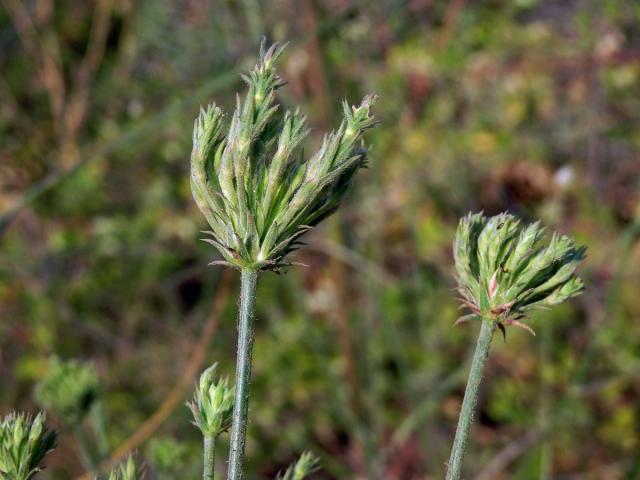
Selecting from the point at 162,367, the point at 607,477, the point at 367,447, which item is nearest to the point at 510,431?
the point at 607,477

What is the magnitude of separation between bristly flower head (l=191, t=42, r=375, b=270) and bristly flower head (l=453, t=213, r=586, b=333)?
0.65 feet

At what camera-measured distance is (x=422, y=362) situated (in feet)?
12.5

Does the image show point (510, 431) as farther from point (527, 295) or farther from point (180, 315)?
point (527, 295)

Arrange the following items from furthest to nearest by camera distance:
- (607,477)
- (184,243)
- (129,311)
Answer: (184,243) → (129,311) → (607,477)

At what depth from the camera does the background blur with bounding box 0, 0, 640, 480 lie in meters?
3.48

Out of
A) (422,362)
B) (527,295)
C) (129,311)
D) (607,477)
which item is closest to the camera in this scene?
(527,295)

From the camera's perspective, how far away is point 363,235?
4.18 metres

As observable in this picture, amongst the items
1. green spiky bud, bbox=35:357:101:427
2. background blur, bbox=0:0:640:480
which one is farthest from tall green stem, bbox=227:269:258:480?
background blur, bbox=0:0:640:480

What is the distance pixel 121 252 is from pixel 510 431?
2.00 metres

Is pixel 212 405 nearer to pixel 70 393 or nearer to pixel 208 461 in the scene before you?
pixel 208 461

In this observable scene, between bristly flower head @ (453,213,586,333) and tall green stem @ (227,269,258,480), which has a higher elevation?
bristly flower head @ (453,213,586,333)

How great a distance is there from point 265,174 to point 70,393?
0.82m

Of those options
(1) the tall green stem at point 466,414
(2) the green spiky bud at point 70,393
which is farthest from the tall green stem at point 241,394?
(2) the green spiky bud at point 70,393

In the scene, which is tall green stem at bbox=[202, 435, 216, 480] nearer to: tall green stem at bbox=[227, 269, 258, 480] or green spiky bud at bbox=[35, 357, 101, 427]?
tall green stem at bbox=[227, 269, 258, 480]
